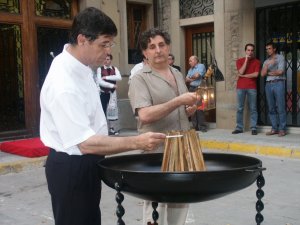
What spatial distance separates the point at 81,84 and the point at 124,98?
8722 millimetres

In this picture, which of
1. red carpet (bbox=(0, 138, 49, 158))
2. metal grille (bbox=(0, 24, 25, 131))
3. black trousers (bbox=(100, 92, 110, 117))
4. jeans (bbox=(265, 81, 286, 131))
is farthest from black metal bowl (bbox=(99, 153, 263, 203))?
metal grille (bbox=(0, 24, 25, 131))

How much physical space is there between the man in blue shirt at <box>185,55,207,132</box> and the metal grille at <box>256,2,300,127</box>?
136cm

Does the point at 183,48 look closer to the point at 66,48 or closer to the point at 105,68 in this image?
the point at 105,68

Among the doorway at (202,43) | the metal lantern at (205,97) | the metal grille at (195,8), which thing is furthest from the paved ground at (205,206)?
the metal grille at (195,8)

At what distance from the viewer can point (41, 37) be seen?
9.60 meters

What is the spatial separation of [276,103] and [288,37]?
1.43 meters

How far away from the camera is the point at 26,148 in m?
7.88

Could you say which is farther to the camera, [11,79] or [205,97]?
[11,79]

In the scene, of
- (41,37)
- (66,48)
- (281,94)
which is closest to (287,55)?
(281,94)

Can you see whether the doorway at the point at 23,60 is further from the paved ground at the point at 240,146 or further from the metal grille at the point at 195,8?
the metal grille at the point at 195,8

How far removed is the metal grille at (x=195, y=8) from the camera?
10391 millimetres

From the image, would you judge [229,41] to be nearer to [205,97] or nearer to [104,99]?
[104,99]

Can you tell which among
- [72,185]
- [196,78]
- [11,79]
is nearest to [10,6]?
[11,79]

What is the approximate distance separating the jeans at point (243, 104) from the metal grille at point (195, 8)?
2111mm
